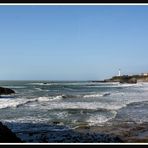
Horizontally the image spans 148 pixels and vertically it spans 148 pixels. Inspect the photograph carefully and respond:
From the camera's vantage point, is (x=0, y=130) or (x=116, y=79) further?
(x=116, y=79)

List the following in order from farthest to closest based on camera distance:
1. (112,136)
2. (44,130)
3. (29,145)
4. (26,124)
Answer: (26,124)
(44,130)
(112,136)
(29,145)

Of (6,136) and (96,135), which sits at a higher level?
(6,136)

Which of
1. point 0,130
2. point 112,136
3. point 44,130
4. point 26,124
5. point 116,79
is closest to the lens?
point 0,130

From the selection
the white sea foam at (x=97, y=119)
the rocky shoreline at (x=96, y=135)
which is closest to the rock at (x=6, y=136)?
the rocky shoreline at (x=96, y=135)

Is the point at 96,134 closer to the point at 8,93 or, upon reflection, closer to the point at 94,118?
the point at 94,118

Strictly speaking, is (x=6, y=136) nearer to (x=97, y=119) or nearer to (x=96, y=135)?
(x=96, y=135)

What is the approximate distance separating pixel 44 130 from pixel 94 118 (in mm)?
3718

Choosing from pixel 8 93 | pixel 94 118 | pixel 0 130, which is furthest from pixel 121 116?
pixel 8 93

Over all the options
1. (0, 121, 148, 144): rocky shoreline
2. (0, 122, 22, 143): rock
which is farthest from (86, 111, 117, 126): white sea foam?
(0, 122, 22, 143): rock

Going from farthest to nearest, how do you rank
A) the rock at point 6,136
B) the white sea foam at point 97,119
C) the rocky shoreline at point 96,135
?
the white sea foam at point 97,119 → the rocky shoreline at point 96,135 → the rock at point 6,136

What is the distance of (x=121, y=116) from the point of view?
15.8 m

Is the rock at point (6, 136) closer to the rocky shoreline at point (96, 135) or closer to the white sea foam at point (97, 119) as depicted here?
the rocky shoreline at point (96, 135)

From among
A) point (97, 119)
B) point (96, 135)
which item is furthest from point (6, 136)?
point (97, 119)

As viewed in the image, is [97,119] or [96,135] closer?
[96,135]
